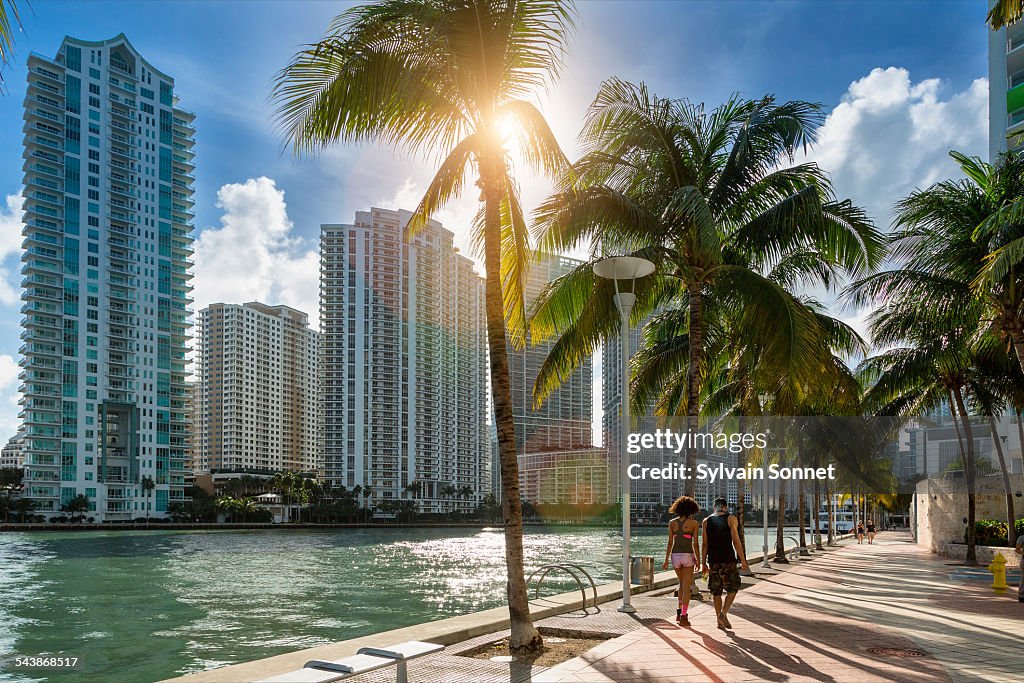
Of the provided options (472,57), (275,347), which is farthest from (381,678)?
(275,347)

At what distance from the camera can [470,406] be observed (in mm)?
150500

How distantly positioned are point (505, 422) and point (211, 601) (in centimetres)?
2549

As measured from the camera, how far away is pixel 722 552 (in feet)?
34.7

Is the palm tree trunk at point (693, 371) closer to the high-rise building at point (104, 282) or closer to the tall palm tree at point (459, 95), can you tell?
the tall palm tree at point (459, 95)

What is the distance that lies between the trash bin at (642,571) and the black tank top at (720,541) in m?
6.04

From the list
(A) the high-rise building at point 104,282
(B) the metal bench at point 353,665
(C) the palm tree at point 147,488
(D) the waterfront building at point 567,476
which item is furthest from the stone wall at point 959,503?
(A) the high-rise building at point 104,282

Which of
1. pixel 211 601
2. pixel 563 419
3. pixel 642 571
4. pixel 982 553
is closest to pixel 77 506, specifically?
pixel 563 419

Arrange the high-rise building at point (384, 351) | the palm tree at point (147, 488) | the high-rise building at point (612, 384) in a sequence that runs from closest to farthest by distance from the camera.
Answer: the high-rise building at point (612, 384) → the palm tree at point (147, 488) → the high-rise building at point (384, 351)

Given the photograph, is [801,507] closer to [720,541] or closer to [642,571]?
[642,571]

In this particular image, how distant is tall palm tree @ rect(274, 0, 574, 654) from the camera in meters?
9.05

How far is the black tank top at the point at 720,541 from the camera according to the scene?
34.6ft

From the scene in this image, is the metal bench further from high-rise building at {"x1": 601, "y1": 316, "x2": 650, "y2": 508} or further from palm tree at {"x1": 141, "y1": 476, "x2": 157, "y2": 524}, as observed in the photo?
palm tree at {"x1": 141, "y1": 476, "x2": 157, "y2": 524}

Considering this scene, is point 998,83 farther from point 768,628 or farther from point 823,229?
point 768,628

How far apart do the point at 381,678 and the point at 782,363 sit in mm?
9041
